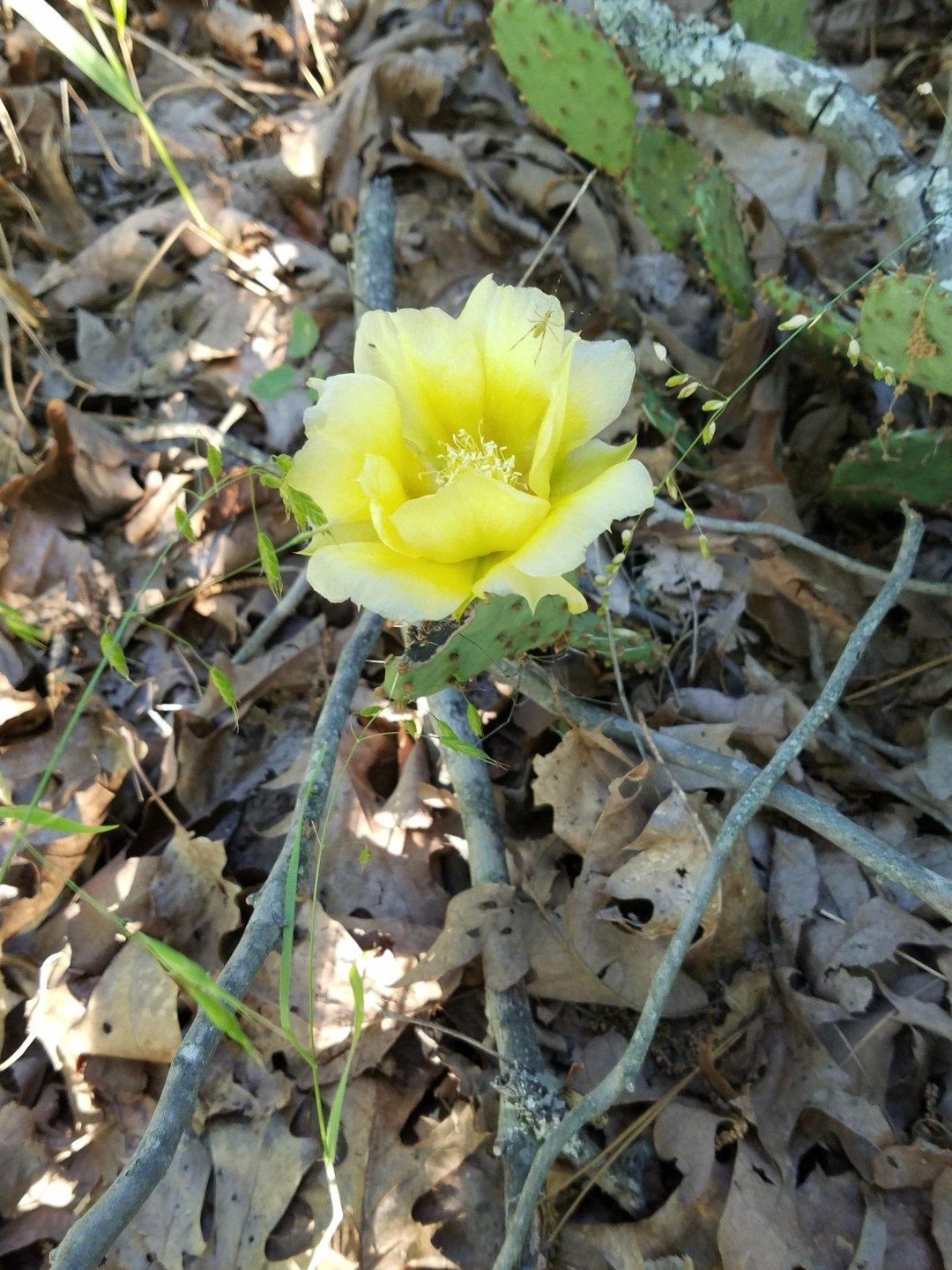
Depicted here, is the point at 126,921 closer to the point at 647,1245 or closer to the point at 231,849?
the point at 231,849

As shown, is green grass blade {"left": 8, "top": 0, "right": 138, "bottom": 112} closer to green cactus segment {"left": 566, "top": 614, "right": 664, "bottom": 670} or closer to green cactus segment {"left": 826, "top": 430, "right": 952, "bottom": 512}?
green cactus segment {"left": 566, "top": 614, "right": 664, "bottom": 670}

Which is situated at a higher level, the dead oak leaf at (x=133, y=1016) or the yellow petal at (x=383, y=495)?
the yellow petal at (x=383, y=495)

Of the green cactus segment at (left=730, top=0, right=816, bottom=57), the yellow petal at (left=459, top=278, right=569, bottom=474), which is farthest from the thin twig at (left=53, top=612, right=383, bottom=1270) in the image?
the green cactus segment at (left=730, top=0, right=816, bottom=57)

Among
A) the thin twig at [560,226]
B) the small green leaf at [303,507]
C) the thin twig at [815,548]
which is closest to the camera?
the small green leaf at [303,507]

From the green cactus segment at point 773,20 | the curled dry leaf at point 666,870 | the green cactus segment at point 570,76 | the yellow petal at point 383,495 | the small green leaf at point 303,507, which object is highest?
the green cactus segment at point 773,20

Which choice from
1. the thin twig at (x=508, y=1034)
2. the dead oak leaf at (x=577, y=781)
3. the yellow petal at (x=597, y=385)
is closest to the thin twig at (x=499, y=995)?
the thin twig at (x=508, y=1034)

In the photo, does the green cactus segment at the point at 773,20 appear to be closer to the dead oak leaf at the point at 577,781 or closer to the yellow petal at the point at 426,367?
the yellow petal at the point at 426,367

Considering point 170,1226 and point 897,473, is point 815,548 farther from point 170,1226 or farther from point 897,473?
point 170,1226
